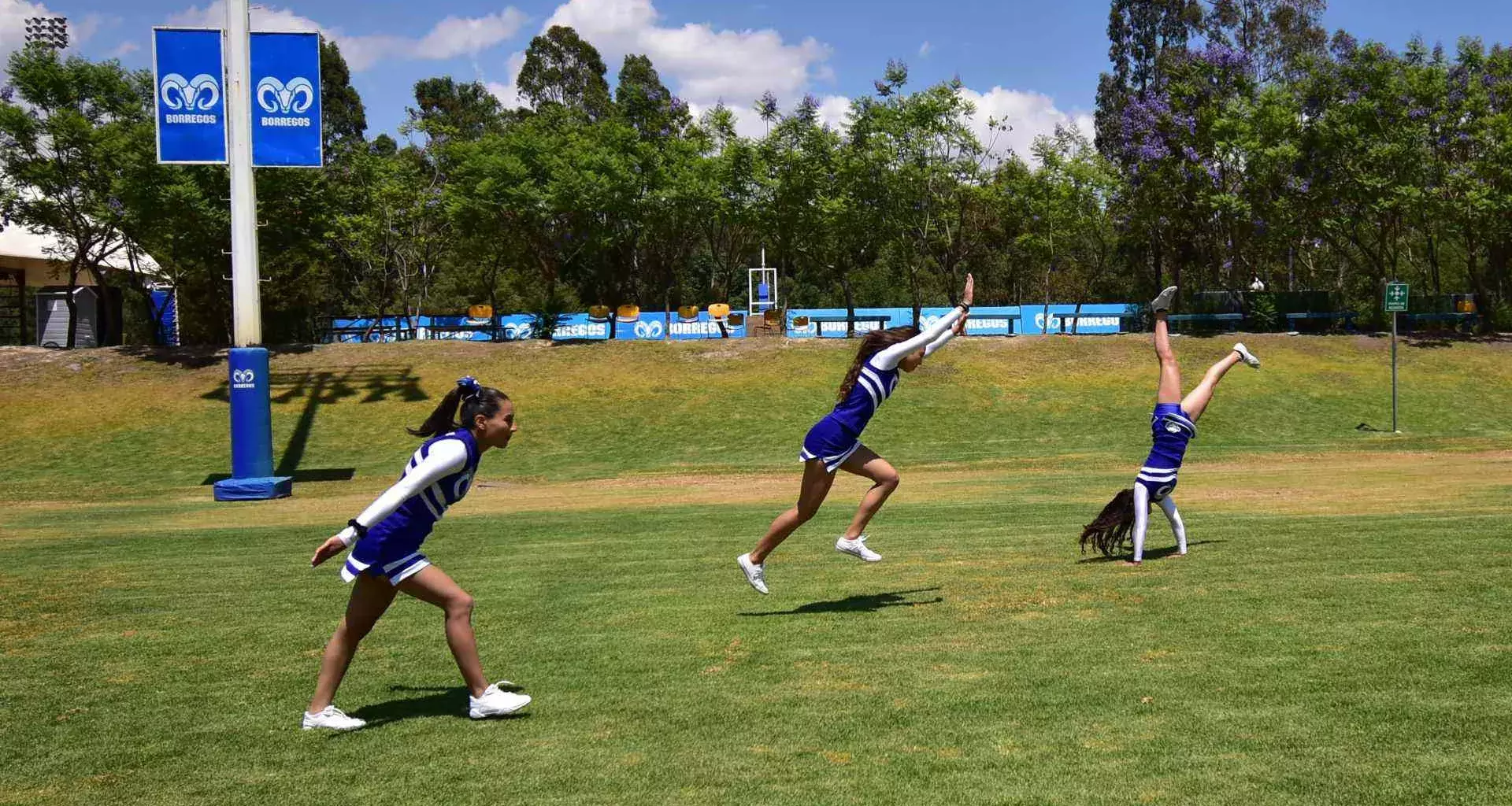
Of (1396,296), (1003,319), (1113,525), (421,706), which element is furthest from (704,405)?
(421,706)

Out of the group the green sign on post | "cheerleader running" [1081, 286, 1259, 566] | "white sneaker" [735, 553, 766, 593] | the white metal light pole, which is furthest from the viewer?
the green sign on post

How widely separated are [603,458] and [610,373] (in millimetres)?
10540

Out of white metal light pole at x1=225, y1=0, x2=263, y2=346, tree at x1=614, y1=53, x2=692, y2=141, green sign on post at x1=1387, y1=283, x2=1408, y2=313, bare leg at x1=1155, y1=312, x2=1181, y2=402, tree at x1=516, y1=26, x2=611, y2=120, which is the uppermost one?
tree at x1=516, y1=26, x2=611, y2=120

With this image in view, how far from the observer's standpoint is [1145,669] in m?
7.19

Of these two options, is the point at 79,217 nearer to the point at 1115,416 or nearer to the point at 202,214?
the point at 202,214

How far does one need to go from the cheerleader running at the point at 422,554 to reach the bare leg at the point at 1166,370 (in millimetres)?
6810

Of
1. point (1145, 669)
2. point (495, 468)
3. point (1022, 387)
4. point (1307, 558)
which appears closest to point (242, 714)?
point (1145, 669)

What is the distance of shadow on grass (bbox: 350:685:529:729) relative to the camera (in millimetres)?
6945

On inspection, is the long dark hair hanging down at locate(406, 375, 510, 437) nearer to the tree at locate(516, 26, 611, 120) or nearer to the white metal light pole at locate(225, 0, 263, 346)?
the white metal light pole at locate(225, 0, 263, 346)

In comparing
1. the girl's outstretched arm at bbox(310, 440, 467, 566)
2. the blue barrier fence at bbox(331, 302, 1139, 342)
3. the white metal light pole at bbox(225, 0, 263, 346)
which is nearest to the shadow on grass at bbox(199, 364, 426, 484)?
the blue barrier fence at bbox(331, 302, 1139, 342)

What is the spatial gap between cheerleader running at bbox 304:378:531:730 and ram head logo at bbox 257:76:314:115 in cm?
1998

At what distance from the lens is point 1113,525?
11.5 m

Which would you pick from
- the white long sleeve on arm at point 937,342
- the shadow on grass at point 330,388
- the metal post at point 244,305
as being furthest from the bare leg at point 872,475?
the shadow on grass at point 330,388

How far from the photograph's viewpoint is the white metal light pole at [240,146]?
24.1 metres
